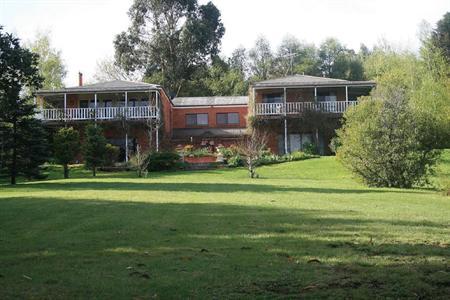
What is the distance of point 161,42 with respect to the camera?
59.2m

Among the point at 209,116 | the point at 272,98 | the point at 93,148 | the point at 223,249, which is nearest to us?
the point at 223,249

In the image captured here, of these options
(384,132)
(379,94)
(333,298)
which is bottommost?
(333,298)

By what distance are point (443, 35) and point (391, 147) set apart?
43650 mm

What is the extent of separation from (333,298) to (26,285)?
2952 millimetres

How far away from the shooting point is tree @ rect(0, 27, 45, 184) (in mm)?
15414

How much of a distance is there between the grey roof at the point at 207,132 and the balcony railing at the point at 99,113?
5410 millimetres

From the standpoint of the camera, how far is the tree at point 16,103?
15.4 meters

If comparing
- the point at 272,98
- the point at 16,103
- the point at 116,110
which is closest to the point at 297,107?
the point at 272,98

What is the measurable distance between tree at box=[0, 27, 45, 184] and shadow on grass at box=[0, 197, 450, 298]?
646cm

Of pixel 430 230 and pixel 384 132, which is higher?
pixel 384 132

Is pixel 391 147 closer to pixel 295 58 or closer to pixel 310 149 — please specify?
pixel 310 149

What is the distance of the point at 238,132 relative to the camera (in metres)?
42.8

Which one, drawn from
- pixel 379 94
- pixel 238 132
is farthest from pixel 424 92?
pixel 379 94

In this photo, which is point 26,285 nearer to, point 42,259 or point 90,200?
point 42,259
